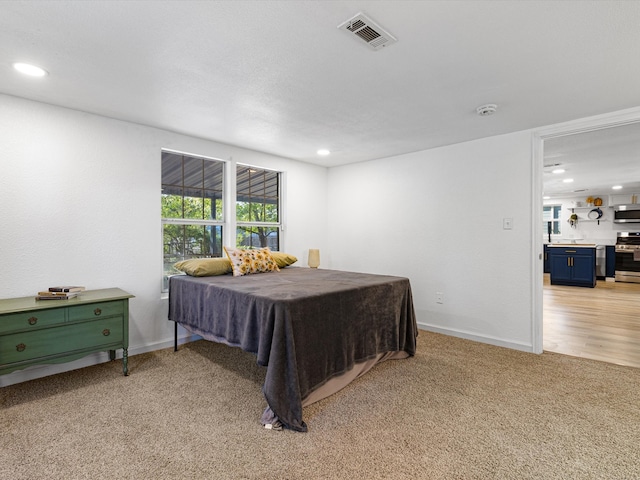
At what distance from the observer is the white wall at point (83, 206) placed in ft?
8.72

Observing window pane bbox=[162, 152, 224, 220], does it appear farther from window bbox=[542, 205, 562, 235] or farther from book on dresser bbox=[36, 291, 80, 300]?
window bbox=[542, 205, 562, 235]

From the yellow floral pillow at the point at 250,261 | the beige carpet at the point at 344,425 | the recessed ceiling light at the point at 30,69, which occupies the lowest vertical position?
the beige carpet at the point at 344,425

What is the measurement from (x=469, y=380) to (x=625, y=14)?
8.06 ft

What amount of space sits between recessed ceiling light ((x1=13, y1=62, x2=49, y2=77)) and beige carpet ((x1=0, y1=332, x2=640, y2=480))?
225cm

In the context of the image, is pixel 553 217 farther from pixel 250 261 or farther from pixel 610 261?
pixel 250 261

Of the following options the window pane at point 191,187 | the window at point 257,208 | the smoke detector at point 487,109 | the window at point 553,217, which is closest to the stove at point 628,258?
the window at point 553,217

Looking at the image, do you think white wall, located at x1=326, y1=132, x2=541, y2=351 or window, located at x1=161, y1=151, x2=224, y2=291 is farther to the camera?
window, located at x1=161, y1=151, x2=224, y2=291

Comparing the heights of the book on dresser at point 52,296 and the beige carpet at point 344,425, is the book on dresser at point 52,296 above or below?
above

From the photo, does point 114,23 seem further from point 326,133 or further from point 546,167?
point 546,167

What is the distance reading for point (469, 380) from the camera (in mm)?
2656

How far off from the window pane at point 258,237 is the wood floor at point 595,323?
11.2 ft

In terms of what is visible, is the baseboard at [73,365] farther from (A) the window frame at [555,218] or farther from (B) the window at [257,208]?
(A) the window frame at [555,218]

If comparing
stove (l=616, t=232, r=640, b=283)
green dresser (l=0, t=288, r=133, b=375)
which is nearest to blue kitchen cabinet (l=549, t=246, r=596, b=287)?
stove (l=616, t=232, r=640, b=283)

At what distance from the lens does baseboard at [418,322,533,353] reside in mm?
3396
